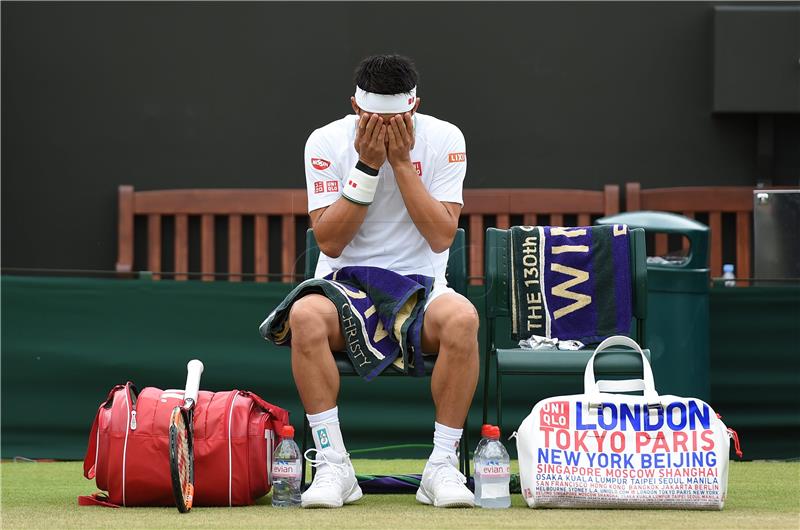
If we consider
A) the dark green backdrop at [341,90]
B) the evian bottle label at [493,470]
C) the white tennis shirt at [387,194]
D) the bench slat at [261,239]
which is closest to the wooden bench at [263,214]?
the bench slat at [261,239]

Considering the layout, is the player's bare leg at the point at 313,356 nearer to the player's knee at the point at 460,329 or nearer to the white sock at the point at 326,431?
the white sock at the point at 326,431

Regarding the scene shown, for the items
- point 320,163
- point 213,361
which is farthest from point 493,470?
point 213,361

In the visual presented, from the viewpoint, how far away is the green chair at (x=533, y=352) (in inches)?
145

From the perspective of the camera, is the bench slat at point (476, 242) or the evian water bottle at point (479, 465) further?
the bench slat at point (476, 242)

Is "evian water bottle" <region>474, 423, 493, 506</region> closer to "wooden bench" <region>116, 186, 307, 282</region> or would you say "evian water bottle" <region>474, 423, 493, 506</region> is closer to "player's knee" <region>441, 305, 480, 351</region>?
"player's knee" <region>441, 305, 480, 351</region>

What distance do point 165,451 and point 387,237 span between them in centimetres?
86

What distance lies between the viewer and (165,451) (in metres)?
3.44

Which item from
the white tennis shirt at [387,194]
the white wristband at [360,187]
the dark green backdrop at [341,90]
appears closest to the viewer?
the white wristband at [360,187]

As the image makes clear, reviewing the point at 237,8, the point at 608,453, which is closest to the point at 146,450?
the point at 608,453

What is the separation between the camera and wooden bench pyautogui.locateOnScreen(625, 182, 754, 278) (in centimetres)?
639

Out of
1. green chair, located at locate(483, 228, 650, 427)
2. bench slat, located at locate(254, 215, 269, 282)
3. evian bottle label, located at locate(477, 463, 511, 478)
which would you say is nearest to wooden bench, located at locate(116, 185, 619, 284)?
bench slat, located at locate(254, 215, 269, 282)

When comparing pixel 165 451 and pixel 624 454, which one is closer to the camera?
pixel 624 454

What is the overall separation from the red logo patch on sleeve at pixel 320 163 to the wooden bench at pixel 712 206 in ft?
9.58

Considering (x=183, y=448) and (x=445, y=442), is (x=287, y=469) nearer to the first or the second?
(x=183, y=448)
